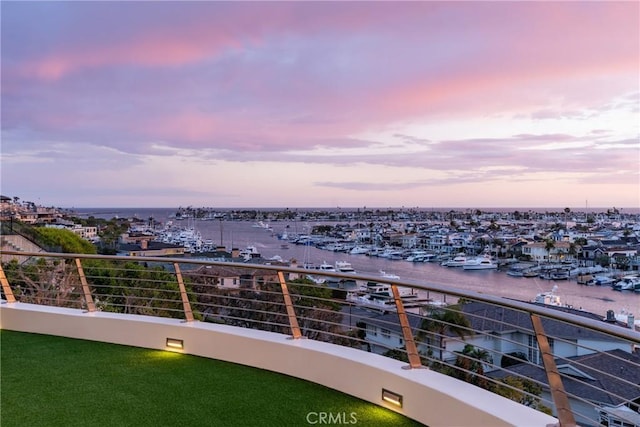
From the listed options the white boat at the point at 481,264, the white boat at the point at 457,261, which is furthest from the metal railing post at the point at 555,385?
the white boat at the point at 457,261

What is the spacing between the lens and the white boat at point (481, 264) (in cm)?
3212

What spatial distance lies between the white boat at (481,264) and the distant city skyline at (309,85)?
29.8 ft

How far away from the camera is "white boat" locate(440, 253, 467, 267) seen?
33.6 meters

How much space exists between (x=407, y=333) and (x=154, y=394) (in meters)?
1.78

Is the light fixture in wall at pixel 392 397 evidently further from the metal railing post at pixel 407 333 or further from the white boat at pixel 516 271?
the white boat at pixel 516 271

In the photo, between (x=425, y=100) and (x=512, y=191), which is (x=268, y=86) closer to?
(x=425, y=100)

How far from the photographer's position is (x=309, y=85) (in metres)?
14.2

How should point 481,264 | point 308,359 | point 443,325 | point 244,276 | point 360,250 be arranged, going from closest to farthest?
point 308,359 < point 443,325 < point 244,276 < point 481,264 < point 360,250

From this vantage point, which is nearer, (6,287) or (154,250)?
(6,287)

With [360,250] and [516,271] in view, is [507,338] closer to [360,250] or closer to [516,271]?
[516,271]

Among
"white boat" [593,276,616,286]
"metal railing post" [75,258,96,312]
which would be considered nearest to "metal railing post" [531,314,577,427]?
"metal railing post" [75,258,96,312]

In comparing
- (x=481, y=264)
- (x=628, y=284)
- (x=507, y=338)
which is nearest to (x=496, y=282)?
(x=481, y=264)

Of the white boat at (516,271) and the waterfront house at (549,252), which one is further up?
the waterfront house at (549,252)

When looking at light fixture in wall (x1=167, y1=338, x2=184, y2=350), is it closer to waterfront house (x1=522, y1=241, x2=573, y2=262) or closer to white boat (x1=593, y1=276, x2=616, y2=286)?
white boat (x1=593, y1=276, x2=616, y2=286)
